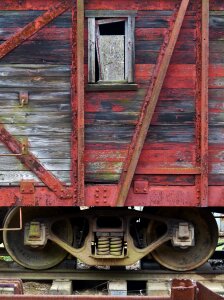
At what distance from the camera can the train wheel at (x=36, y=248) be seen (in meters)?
7.06

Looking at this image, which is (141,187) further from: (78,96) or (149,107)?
(78,96)

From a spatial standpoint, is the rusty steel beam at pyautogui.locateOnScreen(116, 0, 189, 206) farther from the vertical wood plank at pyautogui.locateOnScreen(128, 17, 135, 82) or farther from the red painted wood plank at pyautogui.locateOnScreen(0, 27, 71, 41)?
the red painted wood plank at pyautogui.locateOnScreen(0, 27, 71, 41)

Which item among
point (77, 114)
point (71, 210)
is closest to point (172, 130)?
point (77, 114)

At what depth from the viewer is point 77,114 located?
6.35m

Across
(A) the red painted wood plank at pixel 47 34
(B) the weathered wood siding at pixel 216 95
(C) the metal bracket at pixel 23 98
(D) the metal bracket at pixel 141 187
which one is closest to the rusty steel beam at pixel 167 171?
(D) the metal bracket at pixel 141 187

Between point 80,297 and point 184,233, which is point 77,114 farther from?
point 80,297

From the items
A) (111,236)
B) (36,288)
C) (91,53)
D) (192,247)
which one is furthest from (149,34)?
(36,288)

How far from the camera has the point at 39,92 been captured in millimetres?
6434

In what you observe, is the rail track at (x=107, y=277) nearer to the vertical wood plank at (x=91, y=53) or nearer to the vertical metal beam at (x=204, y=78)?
the vertical metal beam at (x=204, y=78)

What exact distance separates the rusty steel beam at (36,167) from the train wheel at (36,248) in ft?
2.41

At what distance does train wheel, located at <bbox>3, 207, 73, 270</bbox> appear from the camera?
23.2ft

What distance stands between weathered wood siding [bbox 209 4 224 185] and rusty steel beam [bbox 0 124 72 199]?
6.10ft

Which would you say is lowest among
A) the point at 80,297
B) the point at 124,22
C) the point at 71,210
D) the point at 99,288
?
the point at 99,288

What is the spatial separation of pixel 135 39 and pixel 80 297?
3877mm
